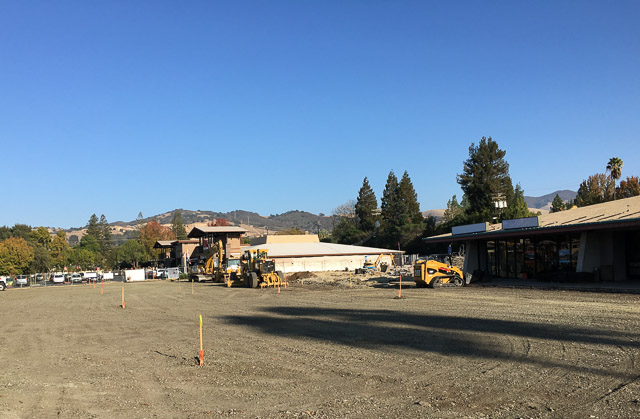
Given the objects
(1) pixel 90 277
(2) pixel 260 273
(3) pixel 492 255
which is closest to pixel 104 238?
(1) pixel 90 277

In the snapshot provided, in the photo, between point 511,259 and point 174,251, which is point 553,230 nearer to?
point 511,259

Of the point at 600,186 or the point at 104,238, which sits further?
the point at 104,238

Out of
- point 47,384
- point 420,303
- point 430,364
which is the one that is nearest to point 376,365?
point 430,364

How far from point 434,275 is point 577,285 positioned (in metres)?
8.54

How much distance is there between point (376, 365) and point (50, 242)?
399 ft

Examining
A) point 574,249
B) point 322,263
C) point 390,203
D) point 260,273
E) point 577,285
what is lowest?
point 577,285

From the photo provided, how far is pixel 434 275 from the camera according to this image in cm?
3353

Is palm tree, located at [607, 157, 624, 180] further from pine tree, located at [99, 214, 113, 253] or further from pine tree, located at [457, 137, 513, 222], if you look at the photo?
pine tree, located at [99, 214, 113, 253]

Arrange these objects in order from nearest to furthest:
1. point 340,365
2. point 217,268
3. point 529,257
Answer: point 340,365 → point 529,257 → point 217,268

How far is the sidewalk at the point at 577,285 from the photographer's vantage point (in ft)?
82.2

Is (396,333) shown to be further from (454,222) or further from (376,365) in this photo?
(454,222)

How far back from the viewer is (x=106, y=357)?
506 inches

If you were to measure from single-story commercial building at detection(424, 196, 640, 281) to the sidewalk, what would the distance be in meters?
0.79

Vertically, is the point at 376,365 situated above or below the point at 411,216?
below
